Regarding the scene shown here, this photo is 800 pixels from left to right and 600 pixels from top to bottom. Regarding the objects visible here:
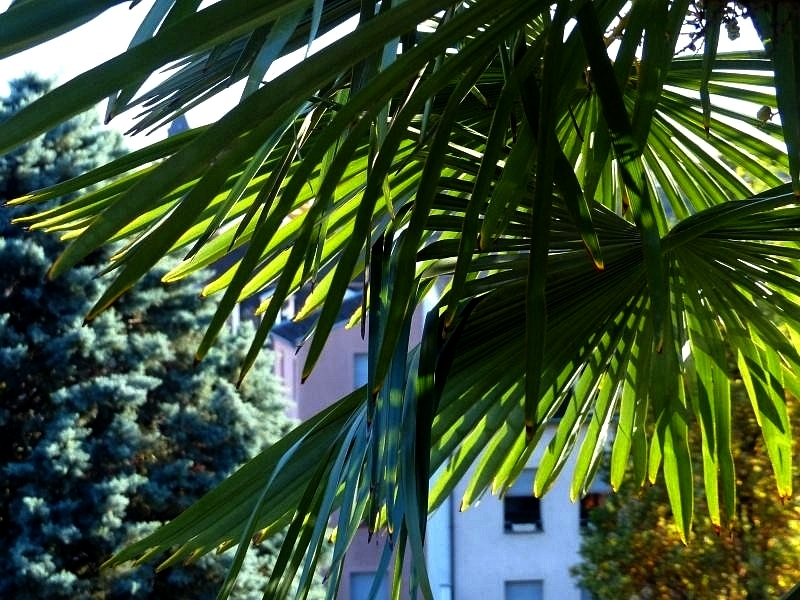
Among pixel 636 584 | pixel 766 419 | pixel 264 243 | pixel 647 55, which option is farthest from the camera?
pixel 636 584

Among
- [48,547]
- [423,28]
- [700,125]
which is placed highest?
[48,547]

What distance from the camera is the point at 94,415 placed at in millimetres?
11469

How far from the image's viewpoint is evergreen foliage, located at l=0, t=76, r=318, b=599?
10.9 metres

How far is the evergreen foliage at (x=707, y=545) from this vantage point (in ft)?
13.4

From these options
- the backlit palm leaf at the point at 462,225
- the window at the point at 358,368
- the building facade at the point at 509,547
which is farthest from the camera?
the window at the point at 358,368

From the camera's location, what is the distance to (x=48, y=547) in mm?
10867

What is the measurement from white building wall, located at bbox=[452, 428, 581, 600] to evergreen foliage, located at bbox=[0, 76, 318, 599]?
13.5 ft

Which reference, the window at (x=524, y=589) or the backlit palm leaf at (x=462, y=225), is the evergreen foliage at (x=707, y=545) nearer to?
the backlit palm leaf at (x=462, y=225)

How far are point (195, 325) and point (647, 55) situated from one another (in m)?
11.2

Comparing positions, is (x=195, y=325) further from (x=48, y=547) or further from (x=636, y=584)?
(x=636, y=584)

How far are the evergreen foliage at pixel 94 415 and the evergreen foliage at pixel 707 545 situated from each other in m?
7.05

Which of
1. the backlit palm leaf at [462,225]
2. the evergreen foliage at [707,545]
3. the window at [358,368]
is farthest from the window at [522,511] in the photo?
the backlit palm leaf at [462,225]

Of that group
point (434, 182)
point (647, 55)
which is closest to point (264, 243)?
point (434, 182)

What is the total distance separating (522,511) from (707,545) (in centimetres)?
1168
